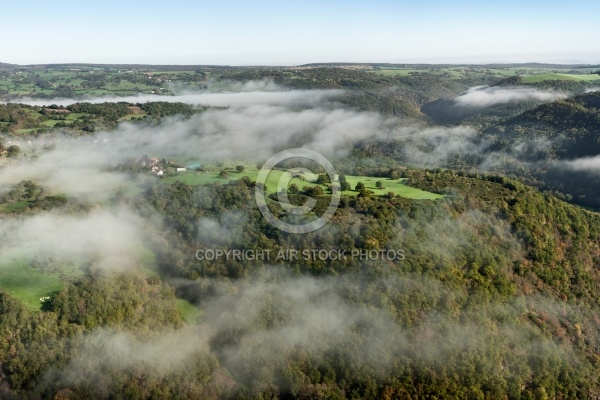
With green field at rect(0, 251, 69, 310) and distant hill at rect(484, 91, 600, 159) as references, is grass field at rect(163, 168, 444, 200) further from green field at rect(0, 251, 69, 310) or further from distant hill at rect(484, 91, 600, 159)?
distant hill at rect(484, 91, 600, 159)

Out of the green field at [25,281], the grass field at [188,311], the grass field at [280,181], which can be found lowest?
the grass field at [188,311]

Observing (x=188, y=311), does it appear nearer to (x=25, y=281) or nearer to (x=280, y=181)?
(x=25, y=281)

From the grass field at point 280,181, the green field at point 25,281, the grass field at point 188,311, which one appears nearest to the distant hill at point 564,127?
the grass field at point 280,181

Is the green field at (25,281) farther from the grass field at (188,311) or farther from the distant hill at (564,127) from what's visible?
the distant hill at (564,127)

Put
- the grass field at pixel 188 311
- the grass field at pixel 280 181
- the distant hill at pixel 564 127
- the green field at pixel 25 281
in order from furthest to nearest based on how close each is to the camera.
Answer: the distant hill at pixel 564 127 < the grass field at pixel 280 181 < the grass field at pixel 188 311 < the green field at pixel 25 281

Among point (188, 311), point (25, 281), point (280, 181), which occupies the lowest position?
point (188, 311)

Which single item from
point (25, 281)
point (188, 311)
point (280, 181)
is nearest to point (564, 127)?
point (280, 181)

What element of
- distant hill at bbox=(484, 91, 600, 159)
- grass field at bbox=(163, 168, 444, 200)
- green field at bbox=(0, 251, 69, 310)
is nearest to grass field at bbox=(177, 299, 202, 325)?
green field at bbox=(0, 251, 69, 310)

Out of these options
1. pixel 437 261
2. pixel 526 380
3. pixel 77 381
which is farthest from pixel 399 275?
pixel 77 381

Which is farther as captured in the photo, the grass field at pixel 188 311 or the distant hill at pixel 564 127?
the distant hill at pixel 564 127
